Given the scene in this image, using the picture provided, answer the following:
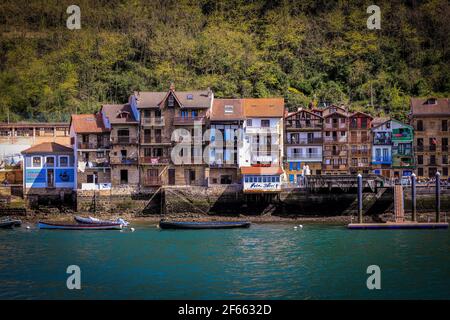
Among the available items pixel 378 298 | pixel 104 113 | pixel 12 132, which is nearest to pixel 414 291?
pixel 378 298

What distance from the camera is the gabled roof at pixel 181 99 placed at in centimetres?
8531

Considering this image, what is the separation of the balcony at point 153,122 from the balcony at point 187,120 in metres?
1.56

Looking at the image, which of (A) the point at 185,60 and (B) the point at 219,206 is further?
(A) the point at 185,60

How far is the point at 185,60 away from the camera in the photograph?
12850cm

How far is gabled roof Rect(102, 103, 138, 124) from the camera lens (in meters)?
85.4

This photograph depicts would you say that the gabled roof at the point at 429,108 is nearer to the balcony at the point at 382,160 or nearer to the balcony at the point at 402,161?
the balcony at the point at 402,161

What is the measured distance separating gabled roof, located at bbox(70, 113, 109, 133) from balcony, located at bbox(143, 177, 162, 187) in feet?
26.0

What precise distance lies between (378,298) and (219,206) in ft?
128

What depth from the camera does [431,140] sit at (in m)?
93.9

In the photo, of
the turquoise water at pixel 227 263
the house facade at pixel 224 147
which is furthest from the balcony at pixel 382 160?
the turquoise water at pixel 227 263

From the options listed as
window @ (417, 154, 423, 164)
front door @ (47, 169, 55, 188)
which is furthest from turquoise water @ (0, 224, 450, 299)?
window @ (417, 154, 423, 164)

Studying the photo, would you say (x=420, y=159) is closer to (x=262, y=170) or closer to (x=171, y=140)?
(x=262, y=170)

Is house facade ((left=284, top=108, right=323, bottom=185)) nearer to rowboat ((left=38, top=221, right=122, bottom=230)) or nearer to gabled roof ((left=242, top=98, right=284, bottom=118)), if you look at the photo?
gabled roof ((left=242, top=98, right=284, bottom=118))
